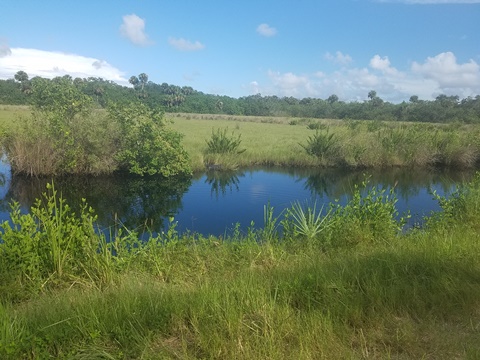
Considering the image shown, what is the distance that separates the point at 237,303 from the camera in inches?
128

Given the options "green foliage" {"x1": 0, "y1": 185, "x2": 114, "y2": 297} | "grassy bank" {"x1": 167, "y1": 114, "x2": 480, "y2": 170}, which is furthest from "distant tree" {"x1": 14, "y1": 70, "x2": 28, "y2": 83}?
"green foliage" {"x1": 0, "y1": 185, "x2": 114, "y2": 297}

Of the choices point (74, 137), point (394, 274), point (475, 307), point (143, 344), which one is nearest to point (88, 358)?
point (143, 344)

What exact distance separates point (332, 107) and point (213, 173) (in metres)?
80.1

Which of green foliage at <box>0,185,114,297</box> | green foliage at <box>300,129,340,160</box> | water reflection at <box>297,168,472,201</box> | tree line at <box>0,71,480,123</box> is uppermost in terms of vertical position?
tree line at <box>0,71,480,123</box>

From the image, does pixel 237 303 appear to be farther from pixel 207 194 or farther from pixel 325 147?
pixel 325 147

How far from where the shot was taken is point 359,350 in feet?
9.30

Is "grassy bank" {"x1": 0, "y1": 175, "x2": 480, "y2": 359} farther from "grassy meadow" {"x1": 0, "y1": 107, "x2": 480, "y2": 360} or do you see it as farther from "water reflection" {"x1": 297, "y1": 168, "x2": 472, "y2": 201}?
"water reflection" {"x1": 297, "y1": 168, "x2": 472, "y2": 201}

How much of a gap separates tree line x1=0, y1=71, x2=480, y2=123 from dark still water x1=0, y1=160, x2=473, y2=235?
3057 cm

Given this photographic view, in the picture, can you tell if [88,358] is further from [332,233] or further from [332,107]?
[332,107]

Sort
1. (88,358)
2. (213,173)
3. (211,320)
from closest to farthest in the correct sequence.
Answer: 1. (88,358)
2. (211,320)
3. (213,173)

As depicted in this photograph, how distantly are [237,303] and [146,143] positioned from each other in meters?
13.4

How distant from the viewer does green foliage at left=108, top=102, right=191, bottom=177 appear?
15789 millimetres

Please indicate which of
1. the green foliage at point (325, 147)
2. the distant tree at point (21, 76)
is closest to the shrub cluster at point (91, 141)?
the green foliage at point (325, 147)

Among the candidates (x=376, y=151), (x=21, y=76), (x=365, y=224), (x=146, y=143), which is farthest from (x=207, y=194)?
(x=21, y=76)
